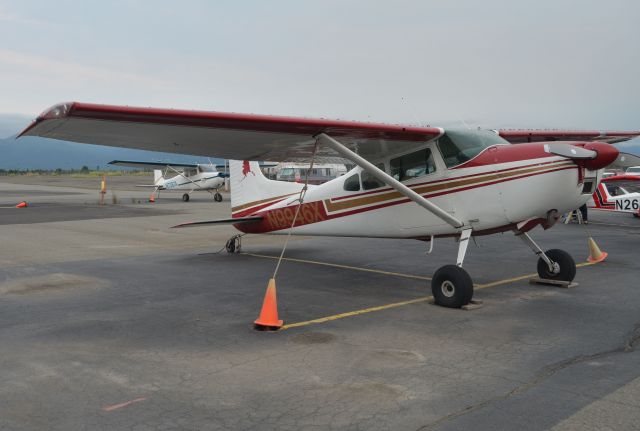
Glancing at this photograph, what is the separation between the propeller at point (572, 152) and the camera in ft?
21.9

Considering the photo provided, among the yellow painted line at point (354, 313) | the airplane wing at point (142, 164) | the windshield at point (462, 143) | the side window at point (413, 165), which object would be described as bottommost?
the yellow painted line at point (354, 313)

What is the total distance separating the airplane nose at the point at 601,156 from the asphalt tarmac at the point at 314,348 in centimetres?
182

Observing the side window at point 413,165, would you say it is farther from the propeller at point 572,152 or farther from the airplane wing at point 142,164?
the airplane wing at point 142,164

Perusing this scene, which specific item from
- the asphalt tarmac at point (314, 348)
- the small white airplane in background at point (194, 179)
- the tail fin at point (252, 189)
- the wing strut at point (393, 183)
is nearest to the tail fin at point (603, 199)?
the asphalt tarmac at point (314, 348)

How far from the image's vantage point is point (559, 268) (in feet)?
28.3

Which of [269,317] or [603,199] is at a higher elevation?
[603,199]

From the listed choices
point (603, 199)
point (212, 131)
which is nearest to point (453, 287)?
Answer: point (212, 131)

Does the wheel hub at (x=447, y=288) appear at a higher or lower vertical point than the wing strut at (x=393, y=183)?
lower

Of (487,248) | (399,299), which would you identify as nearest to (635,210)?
(487,248)

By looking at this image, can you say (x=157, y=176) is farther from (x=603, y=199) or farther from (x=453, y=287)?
(x=453, y=287)

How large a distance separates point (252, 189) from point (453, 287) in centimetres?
608

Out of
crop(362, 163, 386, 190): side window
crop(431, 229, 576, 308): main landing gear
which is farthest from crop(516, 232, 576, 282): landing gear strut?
crop(362, 163, 386, 190): side window

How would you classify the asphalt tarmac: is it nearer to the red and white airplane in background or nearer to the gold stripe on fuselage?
the red and white airplane in background

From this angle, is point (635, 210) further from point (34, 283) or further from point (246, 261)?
point (34, 283)
